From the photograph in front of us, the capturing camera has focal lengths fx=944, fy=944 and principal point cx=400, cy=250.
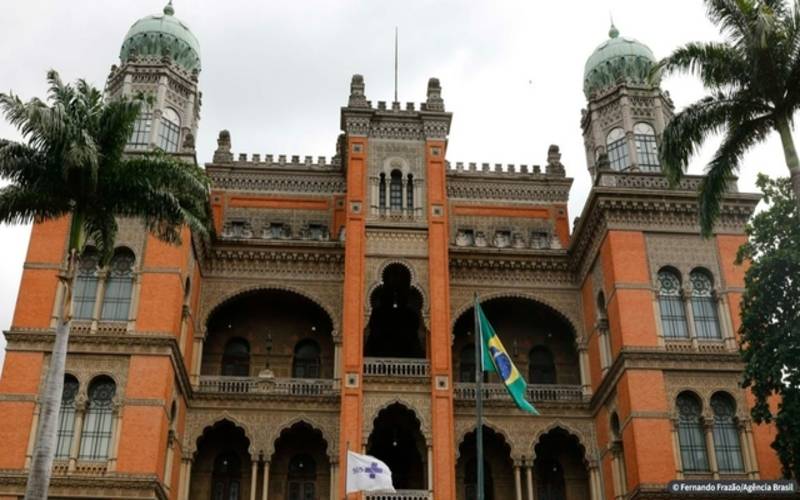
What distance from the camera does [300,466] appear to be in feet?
116

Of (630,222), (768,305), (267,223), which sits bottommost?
(768,305)

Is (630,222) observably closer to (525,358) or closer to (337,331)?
(525,358)

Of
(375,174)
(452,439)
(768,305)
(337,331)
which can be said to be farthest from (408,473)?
(768,305)

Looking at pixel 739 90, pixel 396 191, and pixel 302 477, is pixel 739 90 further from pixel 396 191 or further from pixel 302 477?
pixel 302 477

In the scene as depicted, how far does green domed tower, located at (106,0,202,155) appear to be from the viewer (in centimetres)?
3691

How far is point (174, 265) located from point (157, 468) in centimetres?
692

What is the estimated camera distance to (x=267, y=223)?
1591 inches

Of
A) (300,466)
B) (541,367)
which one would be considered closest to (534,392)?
(541,367)

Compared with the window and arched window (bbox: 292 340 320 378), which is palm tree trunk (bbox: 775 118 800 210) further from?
the window

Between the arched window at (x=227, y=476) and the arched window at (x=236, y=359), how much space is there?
325 cm

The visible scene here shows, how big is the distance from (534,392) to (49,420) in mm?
19096

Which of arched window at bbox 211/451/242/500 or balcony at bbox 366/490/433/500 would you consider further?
arched window at bbox 211/451/242/500

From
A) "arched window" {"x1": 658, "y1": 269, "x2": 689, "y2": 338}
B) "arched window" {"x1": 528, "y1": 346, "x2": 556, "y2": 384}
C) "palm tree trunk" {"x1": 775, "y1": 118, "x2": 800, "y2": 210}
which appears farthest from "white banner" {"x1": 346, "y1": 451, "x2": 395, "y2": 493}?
"arched window" {"x1": 528, "y1": 346, "x2": 556, "y2": 384}

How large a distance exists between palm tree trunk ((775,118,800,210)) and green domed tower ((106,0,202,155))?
2173 cm
